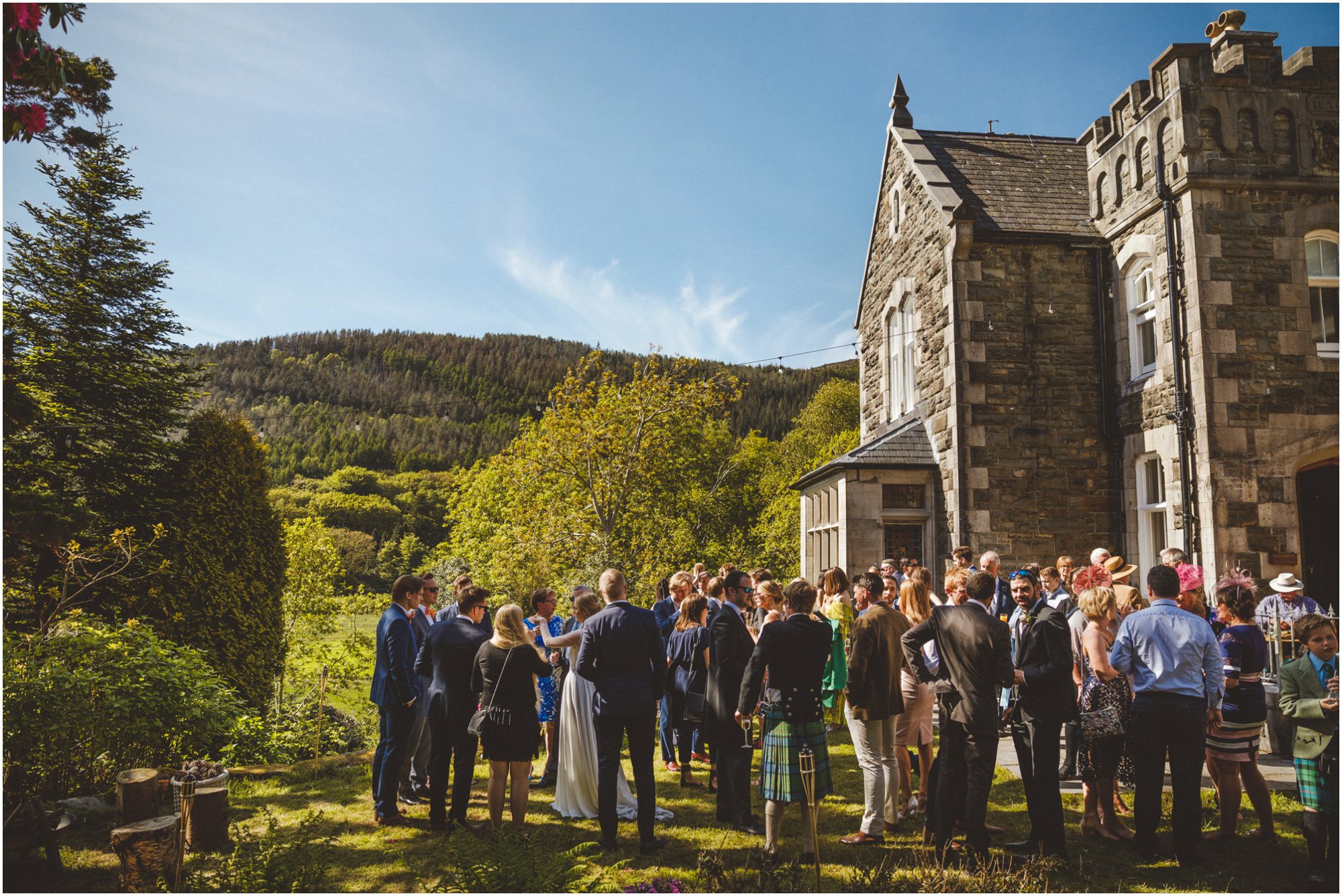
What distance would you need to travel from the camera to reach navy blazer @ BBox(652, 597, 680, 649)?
28.2 ft

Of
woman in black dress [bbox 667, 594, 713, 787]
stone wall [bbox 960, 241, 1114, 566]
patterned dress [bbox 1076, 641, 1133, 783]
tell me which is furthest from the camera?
stone wall [bbox 960, 241, 1114, 566]

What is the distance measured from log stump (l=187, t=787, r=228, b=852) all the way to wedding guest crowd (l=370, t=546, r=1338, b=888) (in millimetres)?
1178

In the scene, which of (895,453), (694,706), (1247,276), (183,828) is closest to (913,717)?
(694,706)

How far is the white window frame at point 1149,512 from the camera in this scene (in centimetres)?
1176

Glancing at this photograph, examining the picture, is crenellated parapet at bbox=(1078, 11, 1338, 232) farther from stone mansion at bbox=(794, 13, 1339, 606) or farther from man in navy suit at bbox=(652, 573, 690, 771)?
A: man in navy suit at bbox=(652, 573, 690, 771)

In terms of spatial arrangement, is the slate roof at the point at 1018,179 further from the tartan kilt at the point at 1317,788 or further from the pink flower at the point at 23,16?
the pink flower at the point at 23,16

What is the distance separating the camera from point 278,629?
1102 centimetres

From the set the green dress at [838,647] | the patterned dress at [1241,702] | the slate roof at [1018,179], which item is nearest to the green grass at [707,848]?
the patterned dress at [1241,702]

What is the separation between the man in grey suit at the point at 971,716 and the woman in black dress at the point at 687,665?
7.01ft

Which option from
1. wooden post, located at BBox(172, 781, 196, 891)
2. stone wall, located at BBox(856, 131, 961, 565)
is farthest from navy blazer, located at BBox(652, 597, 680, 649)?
stone wall, located at BBox(856, 131, 961, 565)

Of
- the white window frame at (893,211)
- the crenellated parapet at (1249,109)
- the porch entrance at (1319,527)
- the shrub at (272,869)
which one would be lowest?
the shrub at (272,869)

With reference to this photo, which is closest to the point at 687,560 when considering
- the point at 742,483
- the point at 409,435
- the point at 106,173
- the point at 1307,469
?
the point at 742,483

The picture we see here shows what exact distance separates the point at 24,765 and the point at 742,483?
1207 inches

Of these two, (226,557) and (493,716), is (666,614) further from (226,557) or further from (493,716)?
(226,557)
